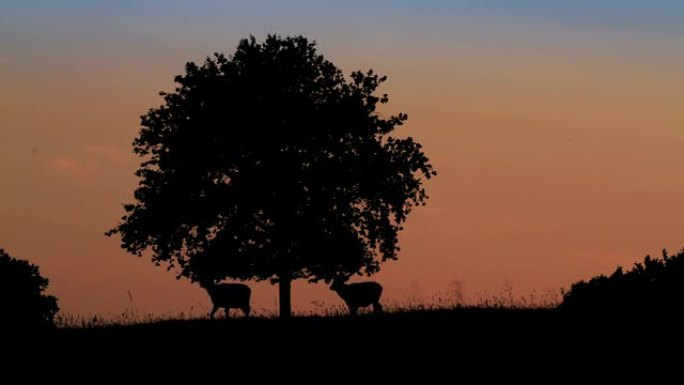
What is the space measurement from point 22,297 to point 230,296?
554 inches

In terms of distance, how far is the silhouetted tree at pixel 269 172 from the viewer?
46469mm

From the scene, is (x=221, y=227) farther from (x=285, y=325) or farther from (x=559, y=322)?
(x=559, y=322)

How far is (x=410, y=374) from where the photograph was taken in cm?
2661

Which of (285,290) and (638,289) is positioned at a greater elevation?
(285,290)

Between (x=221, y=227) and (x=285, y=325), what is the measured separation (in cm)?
1245

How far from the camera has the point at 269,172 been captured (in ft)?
152

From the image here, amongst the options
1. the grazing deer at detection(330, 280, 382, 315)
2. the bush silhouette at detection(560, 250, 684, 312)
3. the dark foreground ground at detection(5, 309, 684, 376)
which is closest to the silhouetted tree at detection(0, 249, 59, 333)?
the dark foreground ground at detection(5, 309, 684, 376)

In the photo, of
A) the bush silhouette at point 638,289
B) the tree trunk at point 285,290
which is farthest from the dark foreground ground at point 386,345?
the tree trunk at point 285,290

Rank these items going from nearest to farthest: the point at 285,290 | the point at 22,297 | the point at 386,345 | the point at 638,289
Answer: the point at 638,289, the point at 386,345, the point at 22,297, the point at 285,290

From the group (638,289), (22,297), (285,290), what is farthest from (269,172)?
(638,289)

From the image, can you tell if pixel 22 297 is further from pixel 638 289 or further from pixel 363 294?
pixel 638 289

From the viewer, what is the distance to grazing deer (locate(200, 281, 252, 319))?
46625 millimetres

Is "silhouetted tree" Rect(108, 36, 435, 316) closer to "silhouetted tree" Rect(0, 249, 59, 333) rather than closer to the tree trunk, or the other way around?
the tree trunk

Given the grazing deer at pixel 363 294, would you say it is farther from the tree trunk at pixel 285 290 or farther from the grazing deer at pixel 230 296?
the grazing deer at pixel 230 296
